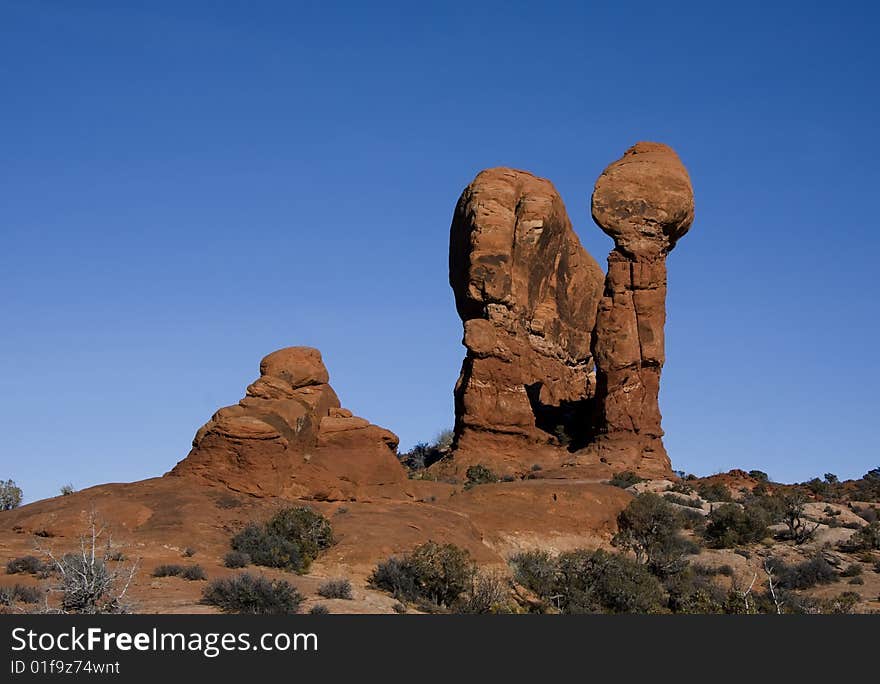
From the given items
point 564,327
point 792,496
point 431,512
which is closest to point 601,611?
point 431,512

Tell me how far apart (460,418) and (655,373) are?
7893 mm

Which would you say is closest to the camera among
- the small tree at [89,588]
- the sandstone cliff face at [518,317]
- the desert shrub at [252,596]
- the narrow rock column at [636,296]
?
the small tree at [89,588]

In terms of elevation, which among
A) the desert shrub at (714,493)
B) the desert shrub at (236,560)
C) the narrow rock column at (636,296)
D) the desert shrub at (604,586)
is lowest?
the desert shrub at (604,586)

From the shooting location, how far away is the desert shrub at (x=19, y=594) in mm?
16562

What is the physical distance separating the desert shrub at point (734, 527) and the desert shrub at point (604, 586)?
7151mm

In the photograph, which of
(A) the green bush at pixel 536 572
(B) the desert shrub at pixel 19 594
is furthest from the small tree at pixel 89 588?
(A) the green bush at pixel 536 572

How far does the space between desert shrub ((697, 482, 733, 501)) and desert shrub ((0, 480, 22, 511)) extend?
21725 mm

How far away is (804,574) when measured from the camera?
89.8 ft

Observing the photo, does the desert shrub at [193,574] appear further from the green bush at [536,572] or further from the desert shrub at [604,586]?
the green bush at [536,572]

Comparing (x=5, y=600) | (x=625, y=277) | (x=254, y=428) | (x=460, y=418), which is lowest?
(x=5, y=600)

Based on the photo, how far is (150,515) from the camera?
23.0 metres

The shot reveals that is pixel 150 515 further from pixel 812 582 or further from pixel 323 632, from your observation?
pixel 812 582

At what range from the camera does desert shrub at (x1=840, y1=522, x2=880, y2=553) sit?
1219 inches

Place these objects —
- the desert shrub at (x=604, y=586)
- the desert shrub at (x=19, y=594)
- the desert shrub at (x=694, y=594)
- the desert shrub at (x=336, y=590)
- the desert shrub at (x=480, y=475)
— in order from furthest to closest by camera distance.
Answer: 1. the desert shrub at (x=480, y=475)
2. the desert shrub at (x=694, y=594)
3. the desert shrub at (x=604, y=586)
4. the desert shrub at (x=336, y=590)
5. the desert shrub at (x=19, y=594)
